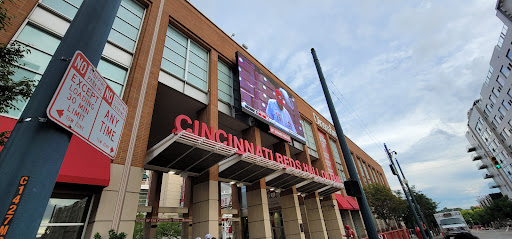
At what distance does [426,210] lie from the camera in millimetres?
42469

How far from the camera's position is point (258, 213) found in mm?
16750

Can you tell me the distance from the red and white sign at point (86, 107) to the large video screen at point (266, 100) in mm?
14513

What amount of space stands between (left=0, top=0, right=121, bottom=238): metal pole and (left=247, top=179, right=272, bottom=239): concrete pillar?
52.1ft

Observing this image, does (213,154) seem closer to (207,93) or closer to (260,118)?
(207,93)

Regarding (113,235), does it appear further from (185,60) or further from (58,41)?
(185,60)

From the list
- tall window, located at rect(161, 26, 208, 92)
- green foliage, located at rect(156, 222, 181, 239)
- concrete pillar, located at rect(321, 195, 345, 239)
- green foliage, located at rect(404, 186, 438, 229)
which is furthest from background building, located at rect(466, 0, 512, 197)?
green foliage, located at rect(156, 222, 181, 239)

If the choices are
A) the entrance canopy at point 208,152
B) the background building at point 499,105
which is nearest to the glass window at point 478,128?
the background building at point 499,105

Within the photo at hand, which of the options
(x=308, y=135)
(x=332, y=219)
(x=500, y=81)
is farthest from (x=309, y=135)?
(x=500, y=81)

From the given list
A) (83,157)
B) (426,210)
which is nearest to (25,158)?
(83,157)

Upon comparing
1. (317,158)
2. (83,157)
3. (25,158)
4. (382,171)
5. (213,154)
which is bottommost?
(25,158)

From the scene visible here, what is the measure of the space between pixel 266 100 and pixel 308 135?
10.3 m

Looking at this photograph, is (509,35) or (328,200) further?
Result: (509,35)

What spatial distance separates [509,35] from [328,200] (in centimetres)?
4003

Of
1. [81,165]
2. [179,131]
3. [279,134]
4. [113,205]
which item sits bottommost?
[113,205]
